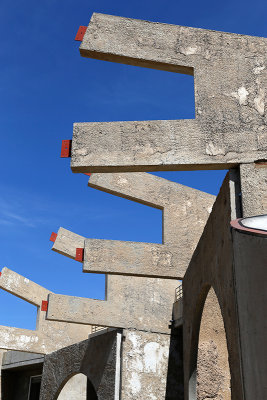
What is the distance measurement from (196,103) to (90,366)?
20.0 feet

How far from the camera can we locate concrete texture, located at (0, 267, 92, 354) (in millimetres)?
13086

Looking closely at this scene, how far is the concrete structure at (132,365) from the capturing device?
8.51 metres

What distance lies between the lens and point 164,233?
27.0 feet

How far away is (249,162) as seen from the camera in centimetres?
455

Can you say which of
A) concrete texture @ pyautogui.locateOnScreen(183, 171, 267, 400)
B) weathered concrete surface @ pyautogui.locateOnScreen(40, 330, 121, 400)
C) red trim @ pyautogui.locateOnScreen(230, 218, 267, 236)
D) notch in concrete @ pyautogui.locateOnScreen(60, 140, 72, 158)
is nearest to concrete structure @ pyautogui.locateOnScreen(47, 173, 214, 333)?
weathered concrete surface @ pyautogui.locateOnScreen(40, 330, 121, 400)

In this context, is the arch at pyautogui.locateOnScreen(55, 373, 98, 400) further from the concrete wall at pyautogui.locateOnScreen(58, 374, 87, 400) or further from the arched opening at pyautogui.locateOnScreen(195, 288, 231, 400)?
the arched opening at pyautogui.locateOnScreen(195, 288, 231, 400)

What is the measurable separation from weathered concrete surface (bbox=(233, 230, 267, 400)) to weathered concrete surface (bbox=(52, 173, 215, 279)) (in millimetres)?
6500

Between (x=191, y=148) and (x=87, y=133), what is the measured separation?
1037 millimetres

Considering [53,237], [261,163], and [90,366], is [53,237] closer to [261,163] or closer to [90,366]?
[90,366]

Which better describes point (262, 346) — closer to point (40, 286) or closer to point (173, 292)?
point (173, 292)

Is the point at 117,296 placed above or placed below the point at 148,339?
above

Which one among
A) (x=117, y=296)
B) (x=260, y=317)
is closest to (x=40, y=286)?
(x=117, y=296)

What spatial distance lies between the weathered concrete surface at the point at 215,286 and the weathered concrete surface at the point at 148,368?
211 cm

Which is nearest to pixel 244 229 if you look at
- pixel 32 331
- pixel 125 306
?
pixel 125 306
